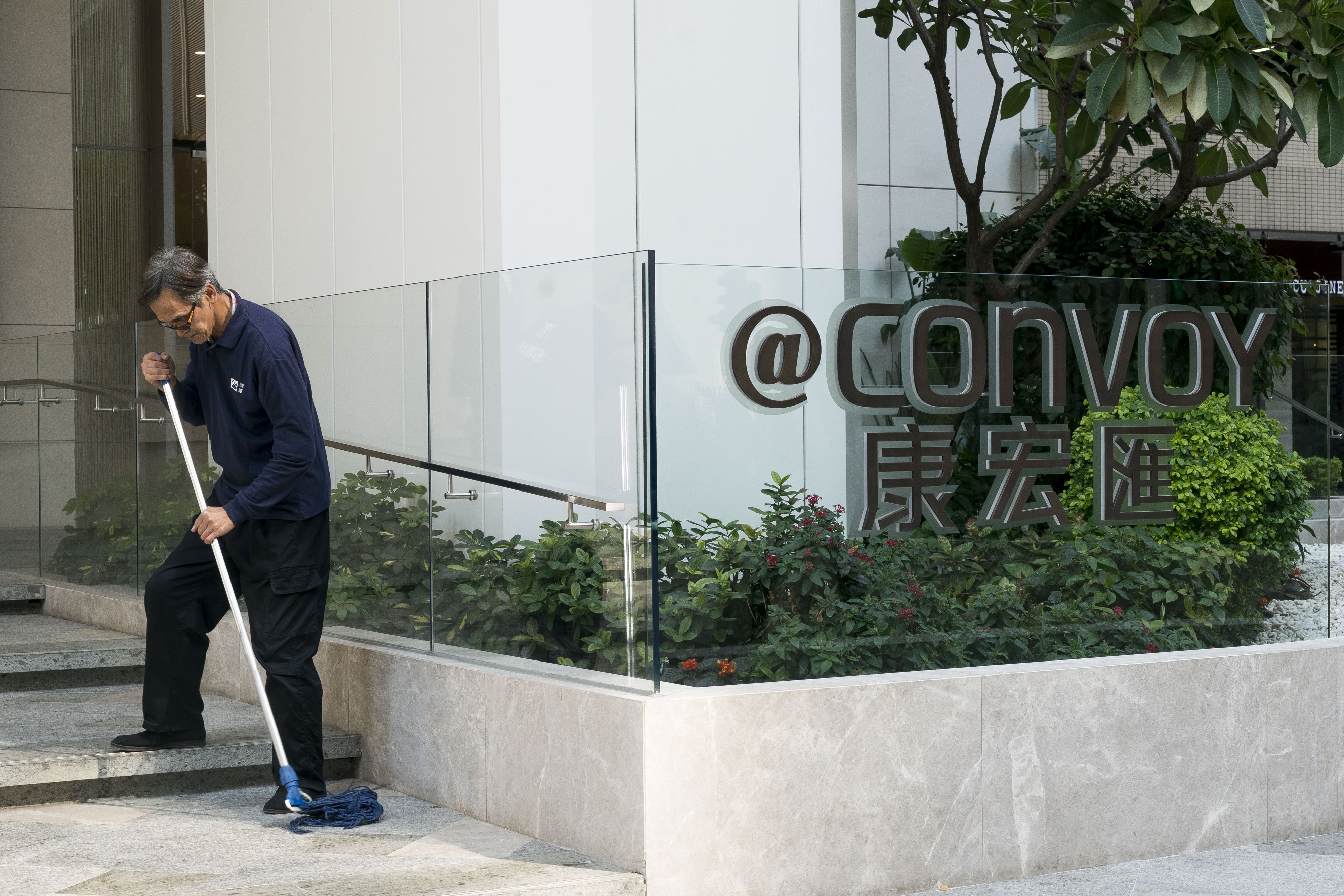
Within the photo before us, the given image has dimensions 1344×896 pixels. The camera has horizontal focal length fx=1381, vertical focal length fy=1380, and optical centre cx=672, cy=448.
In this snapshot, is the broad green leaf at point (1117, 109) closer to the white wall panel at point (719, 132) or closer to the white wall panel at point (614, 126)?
the white wall panel at point (719, 132)

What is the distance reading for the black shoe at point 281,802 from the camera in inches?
175

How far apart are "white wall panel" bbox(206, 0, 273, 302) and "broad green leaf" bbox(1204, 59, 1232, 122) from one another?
15.8ft

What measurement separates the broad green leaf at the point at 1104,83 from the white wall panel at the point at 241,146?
4.37 m

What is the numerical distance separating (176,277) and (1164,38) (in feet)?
12.1

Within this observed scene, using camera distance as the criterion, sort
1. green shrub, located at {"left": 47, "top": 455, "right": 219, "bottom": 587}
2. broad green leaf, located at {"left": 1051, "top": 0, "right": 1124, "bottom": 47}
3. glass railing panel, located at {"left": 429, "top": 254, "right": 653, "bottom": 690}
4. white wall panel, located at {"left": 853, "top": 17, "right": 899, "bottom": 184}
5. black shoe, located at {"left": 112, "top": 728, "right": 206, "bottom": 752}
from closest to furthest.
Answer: glass railing panel, located at {"left": 429, "top": 254, "right": 653, "bottom": 690} < black shoe, located at {"left": 112, "top": 728, "right": 206, "bottom": 752} < broad green leaf, located at {"left": 1051, "top": 0, "right": 1124, "bottom": 47} < green shrub, located at {"left": 47, "top": 455, "right": 219, "bottom": 587} < white wall panel, located at {"left": 853, "top": 17, "right": 899, "bottom": 184}

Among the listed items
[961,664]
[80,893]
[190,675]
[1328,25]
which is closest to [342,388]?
[190,675]

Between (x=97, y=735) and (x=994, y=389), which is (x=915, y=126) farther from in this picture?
(x=97, y=735)

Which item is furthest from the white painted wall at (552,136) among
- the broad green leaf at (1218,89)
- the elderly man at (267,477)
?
the broad green leaf at (1218,89)

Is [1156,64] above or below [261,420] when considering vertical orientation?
above

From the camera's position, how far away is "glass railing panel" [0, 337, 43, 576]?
7.63 meters

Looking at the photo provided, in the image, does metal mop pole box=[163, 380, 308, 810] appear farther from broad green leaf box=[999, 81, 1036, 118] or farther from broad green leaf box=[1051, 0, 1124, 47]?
broad green leaf box=[999, 81, 1036, 118]

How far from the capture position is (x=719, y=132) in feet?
21.2

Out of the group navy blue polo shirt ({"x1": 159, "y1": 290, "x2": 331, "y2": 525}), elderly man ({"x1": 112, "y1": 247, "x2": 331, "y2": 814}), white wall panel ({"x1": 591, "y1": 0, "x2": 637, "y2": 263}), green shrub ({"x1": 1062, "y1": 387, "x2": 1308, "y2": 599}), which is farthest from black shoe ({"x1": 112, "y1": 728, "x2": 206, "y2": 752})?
green shrub ({"x1": 1062, "y1": 387, "x2": 1308, "y2": 599})

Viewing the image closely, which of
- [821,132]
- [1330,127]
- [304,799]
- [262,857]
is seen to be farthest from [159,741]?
[1330,127]
